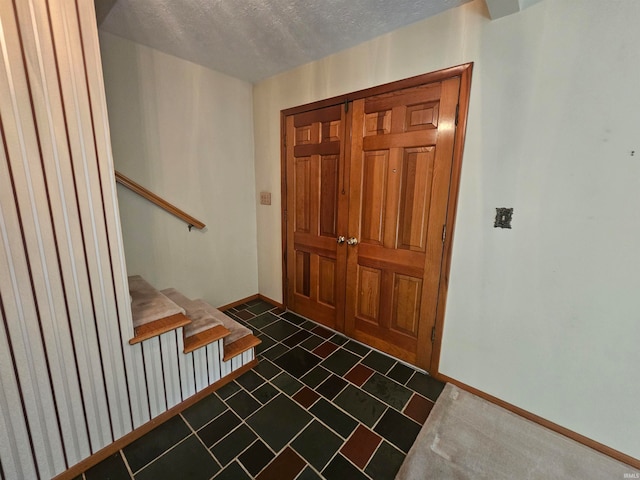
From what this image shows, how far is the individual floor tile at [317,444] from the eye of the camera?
1.34 metres

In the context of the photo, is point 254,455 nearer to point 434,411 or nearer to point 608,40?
point 434,411

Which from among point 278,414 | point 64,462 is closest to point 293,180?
point 278,414

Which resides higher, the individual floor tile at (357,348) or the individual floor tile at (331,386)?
the individual floor tile at (357,348)

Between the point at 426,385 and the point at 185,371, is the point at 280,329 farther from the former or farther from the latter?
the point at 426,385

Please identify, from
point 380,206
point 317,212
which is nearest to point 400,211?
point 380,206

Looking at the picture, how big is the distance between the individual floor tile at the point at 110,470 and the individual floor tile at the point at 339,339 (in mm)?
1590

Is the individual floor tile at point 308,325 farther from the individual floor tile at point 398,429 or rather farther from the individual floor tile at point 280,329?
the individual floor tile at point 398,429

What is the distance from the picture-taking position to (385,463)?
4.35 feet

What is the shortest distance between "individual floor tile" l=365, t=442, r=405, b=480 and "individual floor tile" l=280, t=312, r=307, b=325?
1.45 meters

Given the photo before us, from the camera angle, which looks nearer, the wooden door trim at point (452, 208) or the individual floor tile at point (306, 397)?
the wooden door trim at point (452, 208)

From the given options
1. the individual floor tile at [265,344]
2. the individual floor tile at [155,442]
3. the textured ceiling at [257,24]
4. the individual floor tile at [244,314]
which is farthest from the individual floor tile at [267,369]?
the textured ceiling at [257,24]

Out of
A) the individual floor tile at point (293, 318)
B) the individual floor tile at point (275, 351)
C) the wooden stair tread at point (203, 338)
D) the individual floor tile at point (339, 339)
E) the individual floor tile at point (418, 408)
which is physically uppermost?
the wooden stair tread at point (203, 338)

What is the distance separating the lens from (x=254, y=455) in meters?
1.36

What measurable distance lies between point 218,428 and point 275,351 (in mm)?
753
